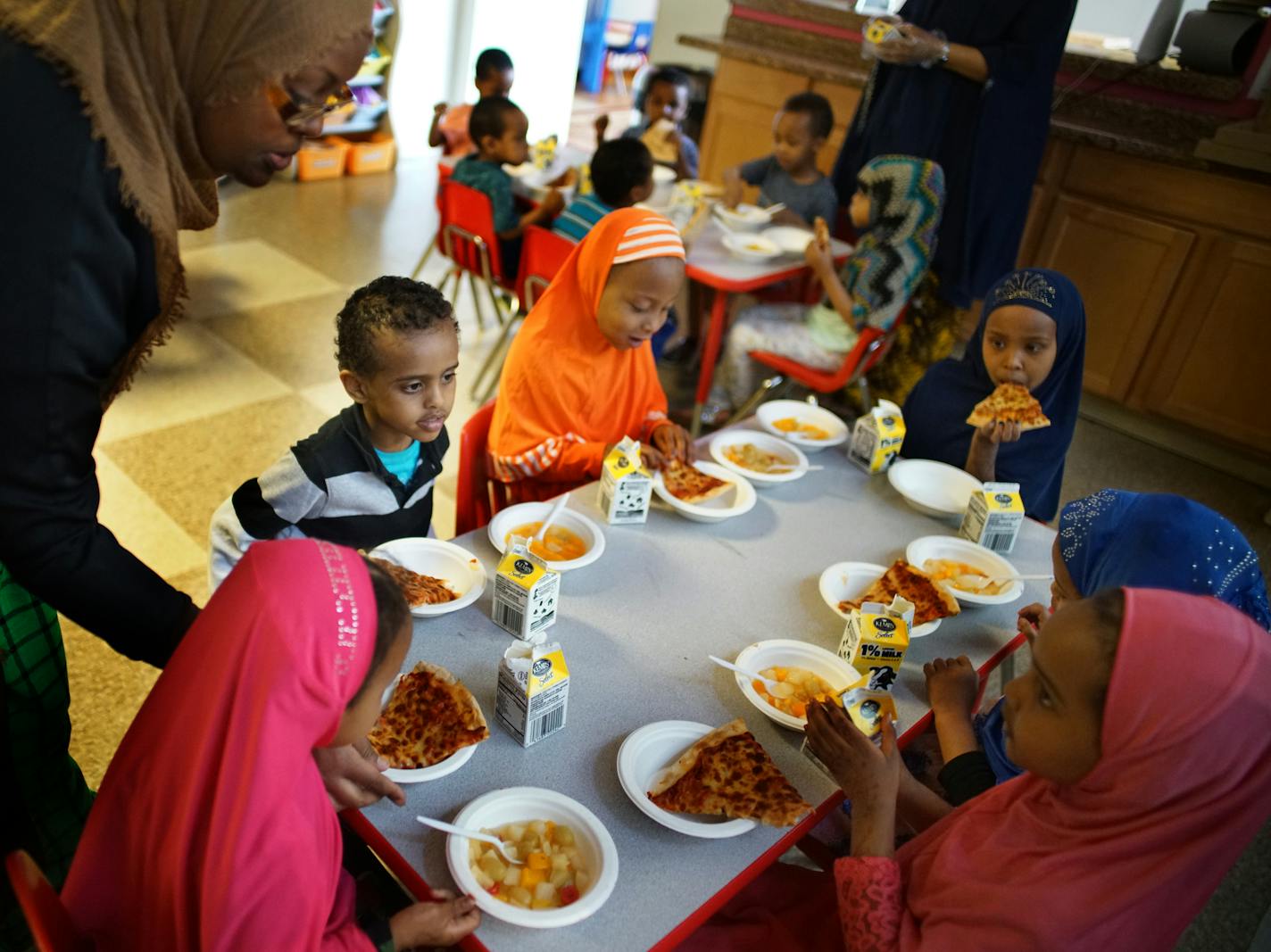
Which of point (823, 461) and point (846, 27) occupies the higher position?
point (846, 27)

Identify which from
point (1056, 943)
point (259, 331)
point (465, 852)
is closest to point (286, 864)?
point (465, 852)

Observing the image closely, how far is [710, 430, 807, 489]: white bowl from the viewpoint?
2.16m

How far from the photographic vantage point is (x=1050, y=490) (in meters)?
2.58

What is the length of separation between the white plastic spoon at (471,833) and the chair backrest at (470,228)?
3135mm

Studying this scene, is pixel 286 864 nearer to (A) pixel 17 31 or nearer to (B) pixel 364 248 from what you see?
(A) pixel 17 31

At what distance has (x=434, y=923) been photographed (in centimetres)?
105

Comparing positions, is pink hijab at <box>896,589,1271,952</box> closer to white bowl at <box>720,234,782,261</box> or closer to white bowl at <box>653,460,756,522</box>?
white bowl at <box>653,460,756,522</box>

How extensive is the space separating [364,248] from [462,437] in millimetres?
3900

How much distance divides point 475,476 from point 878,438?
3.20 ft

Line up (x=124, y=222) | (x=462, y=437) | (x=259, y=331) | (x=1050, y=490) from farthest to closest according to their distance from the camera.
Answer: (x=259, y=331) < (x=1050, y=490) < (x=462, y=437) < (x=124, y=222)

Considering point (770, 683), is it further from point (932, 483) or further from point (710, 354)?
point (710, 354)

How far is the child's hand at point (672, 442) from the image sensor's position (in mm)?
2230

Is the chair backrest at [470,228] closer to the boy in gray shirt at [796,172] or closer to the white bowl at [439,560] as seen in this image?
the boy in gray shirt at [796,172]

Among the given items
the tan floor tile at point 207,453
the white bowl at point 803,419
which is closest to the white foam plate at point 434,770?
the white bowl at point 803,419
